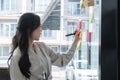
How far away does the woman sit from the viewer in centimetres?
146

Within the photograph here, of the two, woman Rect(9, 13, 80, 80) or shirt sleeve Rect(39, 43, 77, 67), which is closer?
woman Rect(9, 13, 80, 80)

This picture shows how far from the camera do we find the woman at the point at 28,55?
1456 millimetres

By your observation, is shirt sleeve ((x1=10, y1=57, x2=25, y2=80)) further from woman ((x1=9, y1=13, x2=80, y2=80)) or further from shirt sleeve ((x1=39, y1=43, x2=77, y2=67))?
shirt sleeve ((x1=39, y1=43, x2=77, y2=67))

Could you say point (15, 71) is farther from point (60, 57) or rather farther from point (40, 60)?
point (60, 57)

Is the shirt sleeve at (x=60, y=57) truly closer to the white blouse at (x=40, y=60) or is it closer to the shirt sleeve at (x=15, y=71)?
the white blouse at (x=40, y=60)

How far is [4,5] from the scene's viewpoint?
5.91ft

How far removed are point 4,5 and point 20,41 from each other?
47 centimetres

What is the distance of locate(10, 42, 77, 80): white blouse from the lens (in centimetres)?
146

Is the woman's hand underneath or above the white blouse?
above

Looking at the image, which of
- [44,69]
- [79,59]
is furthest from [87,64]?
[44,69]

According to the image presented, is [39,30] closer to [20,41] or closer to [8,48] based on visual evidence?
[20,41]

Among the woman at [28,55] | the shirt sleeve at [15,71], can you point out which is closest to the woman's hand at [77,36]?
the woman at [28,55]

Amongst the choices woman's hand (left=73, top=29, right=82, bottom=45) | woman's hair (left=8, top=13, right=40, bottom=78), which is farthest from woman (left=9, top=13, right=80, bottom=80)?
woman's hand (left=73, top=29, right=82, bottom=45)

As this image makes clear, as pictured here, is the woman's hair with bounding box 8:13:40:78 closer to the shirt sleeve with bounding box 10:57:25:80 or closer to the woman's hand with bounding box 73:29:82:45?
the shirt sleeve with bounding box 10:57:25:80
